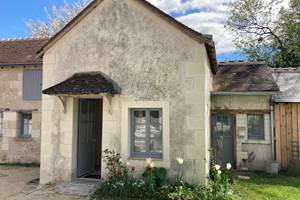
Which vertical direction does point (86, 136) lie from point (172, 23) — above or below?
below

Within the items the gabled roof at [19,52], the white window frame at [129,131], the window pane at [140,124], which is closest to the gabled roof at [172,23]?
the white window frame at [129,131]

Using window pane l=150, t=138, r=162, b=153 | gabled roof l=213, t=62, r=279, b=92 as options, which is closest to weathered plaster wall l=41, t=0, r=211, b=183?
window pane l=150, t=138, r=162, b=153

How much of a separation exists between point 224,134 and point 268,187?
11.6ft

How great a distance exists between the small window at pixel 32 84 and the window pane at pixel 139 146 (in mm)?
6794

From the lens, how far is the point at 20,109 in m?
13.3

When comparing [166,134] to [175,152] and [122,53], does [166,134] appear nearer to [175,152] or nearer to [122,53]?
[175,152]

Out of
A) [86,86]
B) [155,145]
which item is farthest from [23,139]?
[155,145]

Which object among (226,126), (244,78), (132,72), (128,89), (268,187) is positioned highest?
(244,78)

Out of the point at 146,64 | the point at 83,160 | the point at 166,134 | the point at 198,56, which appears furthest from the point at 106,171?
Result: the point at 198,56

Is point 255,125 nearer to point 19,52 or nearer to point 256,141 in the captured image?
point 256,141

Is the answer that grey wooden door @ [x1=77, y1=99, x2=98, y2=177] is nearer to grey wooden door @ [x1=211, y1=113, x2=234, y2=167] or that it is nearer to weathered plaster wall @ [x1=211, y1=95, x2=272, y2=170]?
grey wooden door @ [x1=211, y1=113, x2=234, y2=167]

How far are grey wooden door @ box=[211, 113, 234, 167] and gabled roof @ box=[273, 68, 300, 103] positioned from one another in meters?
2.18

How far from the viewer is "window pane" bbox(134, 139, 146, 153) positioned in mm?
8477

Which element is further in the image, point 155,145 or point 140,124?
point 140,124
